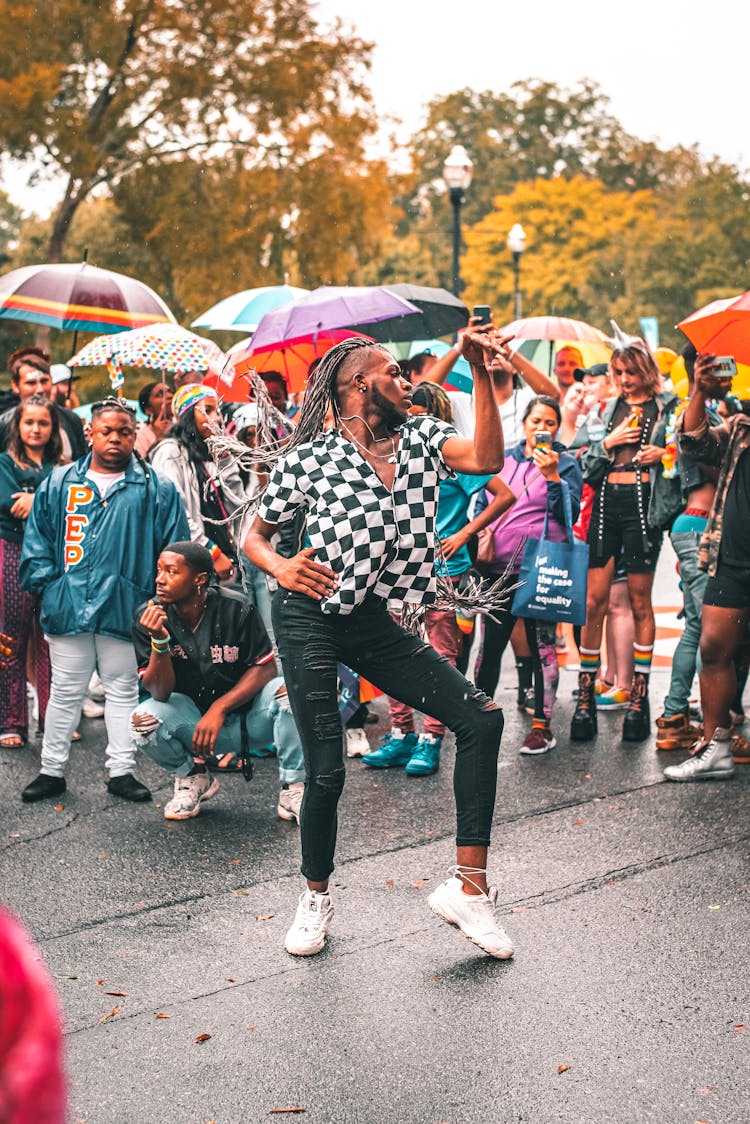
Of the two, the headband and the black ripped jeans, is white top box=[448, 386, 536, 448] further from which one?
the black ripped jeans

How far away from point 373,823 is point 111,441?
7.14 ft

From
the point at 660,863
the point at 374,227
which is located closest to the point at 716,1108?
the point at 660,863

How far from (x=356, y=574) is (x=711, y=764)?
3.02 meters

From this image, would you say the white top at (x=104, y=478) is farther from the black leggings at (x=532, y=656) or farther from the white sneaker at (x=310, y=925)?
the white sneaker at (x=310, y=925)

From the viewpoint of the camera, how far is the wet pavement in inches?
144

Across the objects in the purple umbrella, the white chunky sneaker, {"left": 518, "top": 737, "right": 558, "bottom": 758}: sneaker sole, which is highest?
the purple umbrella

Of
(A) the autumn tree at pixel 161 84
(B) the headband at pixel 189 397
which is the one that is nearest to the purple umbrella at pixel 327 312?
(B) the headband at pixel 189 397

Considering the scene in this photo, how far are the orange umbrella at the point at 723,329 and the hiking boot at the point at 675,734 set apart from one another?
1.96m

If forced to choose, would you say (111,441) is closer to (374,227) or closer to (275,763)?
(275,763)

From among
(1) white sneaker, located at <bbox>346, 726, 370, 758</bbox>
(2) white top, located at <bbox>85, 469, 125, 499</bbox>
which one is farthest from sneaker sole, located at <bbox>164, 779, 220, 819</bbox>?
(2) white top, located at <bbox>85, 469, 125, 499</bbox>

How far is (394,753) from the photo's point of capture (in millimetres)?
7328

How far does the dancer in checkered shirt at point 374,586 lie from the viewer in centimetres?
454

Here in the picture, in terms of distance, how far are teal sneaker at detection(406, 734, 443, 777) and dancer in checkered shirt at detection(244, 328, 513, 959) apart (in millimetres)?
2370

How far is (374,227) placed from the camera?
28266mm
